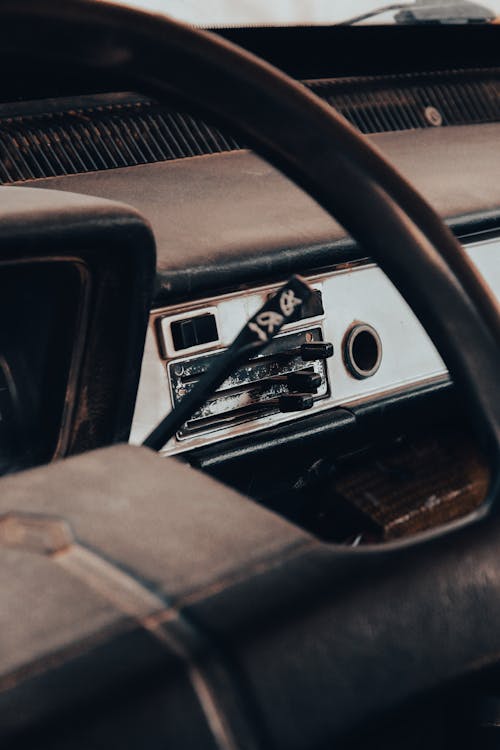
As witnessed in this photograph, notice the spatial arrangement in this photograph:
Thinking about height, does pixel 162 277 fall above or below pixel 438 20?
below

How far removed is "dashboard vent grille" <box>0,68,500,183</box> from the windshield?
10 cm

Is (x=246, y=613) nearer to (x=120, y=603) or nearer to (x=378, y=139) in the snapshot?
(x=120, y=603)

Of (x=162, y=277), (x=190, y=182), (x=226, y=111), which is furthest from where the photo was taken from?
(x=190, y=182)

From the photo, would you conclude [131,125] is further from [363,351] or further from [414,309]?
[414,309]

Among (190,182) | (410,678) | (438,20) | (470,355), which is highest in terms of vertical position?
(438,20)

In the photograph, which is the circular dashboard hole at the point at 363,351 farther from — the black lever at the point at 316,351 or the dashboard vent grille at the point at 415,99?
the dashboard vent grille at the point at 415,99

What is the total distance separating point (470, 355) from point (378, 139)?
115 cm

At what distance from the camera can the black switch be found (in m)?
1.08

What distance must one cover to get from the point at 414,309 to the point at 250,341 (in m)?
0.36

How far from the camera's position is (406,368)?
4.23 ft

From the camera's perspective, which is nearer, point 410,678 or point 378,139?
point 410,678

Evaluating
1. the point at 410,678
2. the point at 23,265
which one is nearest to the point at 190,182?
the point at 23,265

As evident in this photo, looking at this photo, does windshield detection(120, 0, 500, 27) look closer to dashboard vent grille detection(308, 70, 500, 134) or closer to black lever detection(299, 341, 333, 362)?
dashboard vent grille detection(308, 70, 500, 134)

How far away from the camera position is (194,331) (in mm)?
1091
